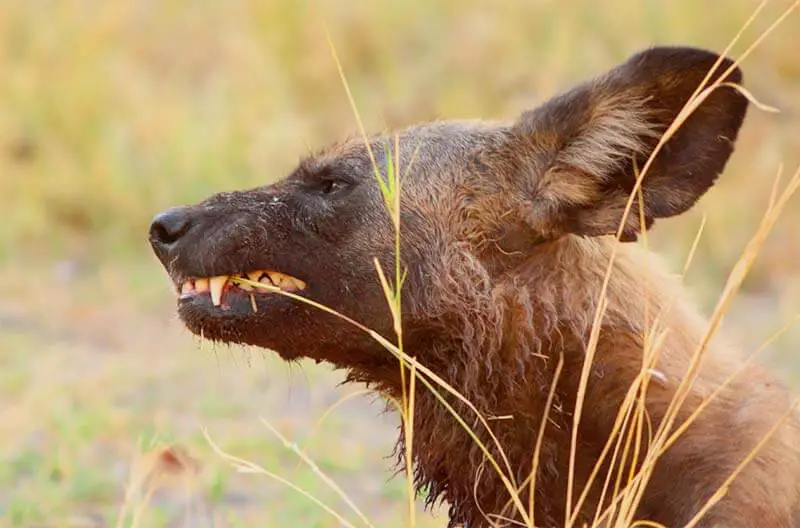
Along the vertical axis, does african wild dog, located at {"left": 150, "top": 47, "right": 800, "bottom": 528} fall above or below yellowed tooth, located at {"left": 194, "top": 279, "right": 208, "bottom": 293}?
below

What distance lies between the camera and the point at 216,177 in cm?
871

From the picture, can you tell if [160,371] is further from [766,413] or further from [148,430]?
[766,413]

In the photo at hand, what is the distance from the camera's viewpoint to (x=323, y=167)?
149 inches

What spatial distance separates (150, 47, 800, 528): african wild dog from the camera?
11.3 ft

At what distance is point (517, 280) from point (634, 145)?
0.38 m

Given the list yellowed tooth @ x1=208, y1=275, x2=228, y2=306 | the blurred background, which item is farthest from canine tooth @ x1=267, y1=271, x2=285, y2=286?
the blurred background

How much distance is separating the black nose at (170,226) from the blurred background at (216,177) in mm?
1255

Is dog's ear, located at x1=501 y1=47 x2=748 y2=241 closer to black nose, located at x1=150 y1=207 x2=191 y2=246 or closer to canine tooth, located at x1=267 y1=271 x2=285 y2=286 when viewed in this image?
canine tooth, located at x1=267 y1=271 x2=285 y2=286

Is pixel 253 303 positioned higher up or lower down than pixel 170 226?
lower down

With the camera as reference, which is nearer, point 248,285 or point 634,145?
point 634,145

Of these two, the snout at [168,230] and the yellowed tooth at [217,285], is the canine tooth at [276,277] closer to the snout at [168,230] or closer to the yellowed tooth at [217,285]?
the yellowed tooth at [217,285]

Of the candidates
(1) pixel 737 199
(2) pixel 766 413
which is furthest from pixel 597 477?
(1) pixel 737 199

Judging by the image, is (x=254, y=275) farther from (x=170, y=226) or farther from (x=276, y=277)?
(x=170, y=226)

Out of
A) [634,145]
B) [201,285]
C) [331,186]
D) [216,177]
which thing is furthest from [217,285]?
[216,177]
